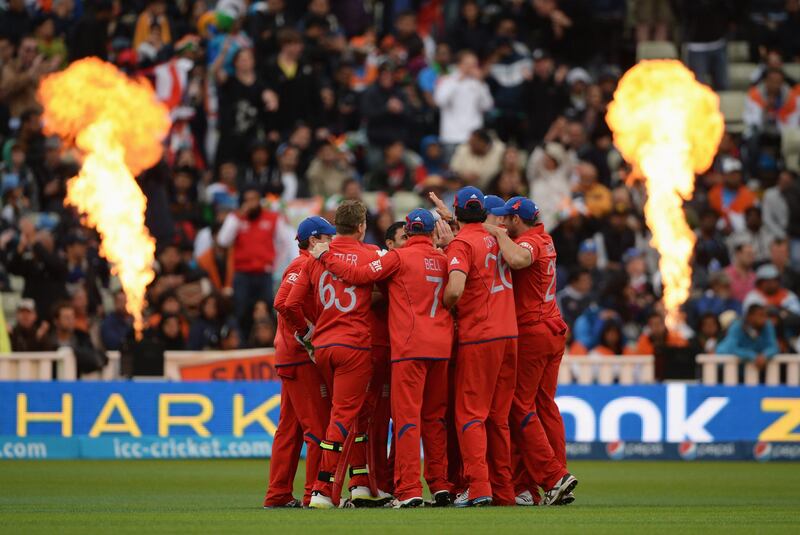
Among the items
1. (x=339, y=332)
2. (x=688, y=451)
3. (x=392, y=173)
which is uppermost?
(x=392, y=173)

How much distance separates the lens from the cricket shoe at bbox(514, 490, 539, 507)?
522 inches

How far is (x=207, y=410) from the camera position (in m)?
19.6

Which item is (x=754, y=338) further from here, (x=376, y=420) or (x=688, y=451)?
(x=376, y=420)

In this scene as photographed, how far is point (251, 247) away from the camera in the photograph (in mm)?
22547

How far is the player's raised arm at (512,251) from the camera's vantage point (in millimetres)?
12883

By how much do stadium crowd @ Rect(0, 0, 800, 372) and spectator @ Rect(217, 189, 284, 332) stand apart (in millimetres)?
31

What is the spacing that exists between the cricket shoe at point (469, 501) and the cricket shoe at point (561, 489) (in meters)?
0.51

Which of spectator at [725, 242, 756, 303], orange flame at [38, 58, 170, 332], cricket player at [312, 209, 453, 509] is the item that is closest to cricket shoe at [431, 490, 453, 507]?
cricket player at [312, 209, 453, 509]

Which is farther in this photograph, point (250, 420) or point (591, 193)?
point (591, 193)

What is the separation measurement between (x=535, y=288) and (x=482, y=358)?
86 cm

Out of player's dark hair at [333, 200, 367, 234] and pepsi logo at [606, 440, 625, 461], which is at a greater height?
player's dark hair at [333, 200, 367, 234]

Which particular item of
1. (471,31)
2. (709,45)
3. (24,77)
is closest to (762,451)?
(709,45)

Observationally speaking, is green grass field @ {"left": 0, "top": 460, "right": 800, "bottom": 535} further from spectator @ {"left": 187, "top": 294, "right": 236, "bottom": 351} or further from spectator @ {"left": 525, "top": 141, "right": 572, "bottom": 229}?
spectator @ {"left": 525, "top": 141, "right": 572, "bottom": 229}

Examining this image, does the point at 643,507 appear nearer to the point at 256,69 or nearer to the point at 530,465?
the point at 530,465
